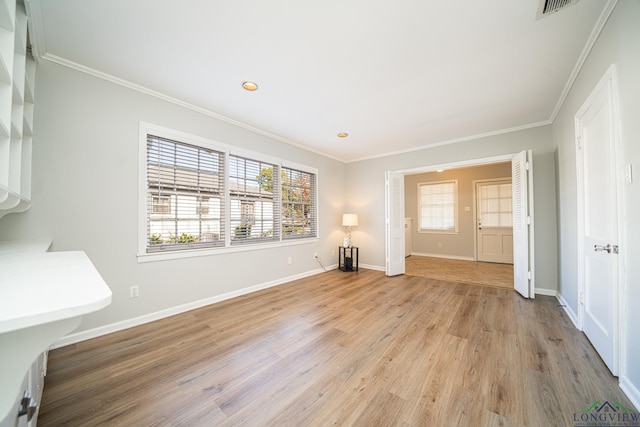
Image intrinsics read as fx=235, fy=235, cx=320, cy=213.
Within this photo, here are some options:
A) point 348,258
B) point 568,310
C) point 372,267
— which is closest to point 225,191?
point 348,258

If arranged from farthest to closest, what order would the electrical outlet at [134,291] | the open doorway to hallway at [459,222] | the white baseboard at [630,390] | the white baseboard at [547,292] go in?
the open doorway to hallway at [459,222] < the white baseboard at [547,292] < the electrical outlet at [134,291] < the white baseboard at [630,390]

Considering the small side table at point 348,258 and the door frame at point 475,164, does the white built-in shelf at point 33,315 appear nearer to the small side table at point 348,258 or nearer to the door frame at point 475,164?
the door frame at point 475,164

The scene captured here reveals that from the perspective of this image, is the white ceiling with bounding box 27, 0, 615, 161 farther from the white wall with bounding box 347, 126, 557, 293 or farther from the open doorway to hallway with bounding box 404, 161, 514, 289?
the open doorway to hallway with bounding box 404, 161, 514, 289

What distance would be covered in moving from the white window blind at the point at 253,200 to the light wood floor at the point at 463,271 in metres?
3.00

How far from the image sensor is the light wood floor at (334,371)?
1376 millimetres

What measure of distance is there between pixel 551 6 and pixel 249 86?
2492 mm

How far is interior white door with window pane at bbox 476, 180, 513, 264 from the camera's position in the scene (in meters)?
5.73

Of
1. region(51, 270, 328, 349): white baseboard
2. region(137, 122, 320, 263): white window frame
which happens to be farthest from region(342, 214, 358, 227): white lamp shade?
region(51, 270, 328, 349): white baseboard

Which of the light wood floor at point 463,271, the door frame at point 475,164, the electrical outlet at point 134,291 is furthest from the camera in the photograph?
the light wood floor at point 463,271

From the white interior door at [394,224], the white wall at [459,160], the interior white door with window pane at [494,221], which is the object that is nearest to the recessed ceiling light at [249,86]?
the white interior door at [394,224]

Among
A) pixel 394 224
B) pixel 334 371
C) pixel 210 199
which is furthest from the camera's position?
pixel 394 224

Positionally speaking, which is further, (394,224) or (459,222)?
(459,222)

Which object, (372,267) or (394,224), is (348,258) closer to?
(372,267)

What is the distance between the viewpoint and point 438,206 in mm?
6699
